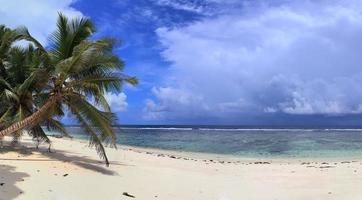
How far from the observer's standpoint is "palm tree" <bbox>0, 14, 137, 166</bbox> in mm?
12922

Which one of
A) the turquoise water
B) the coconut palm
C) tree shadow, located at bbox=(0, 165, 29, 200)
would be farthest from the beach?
the turquoise water

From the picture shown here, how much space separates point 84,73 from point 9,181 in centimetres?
386

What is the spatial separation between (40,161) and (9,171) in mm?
2658

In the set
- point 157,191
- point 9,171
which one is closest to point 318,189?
point 157,191

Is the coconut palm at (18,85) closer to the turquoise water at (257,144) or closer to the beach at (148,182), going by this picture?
the beach at (148,182)

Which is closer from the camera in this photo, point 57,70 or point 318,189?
point 57,70

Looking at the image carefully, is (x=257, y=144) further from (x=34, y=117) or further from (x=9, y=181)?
(x=9, y=181)

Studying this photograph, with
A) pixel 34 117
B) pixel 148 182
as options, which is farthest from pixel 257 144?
pixel 34 117

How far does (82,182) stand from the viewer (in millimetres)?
12758

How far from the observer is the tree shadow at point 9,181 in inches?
398

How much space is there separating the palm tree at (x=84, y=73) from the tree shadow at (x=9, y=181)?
1.48 m

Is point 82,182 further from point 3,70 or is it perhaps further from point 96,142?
point 3,70

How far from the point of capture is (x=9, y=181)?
11.3m

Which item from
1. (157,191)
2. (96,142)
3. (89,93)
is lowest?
(157,191)
